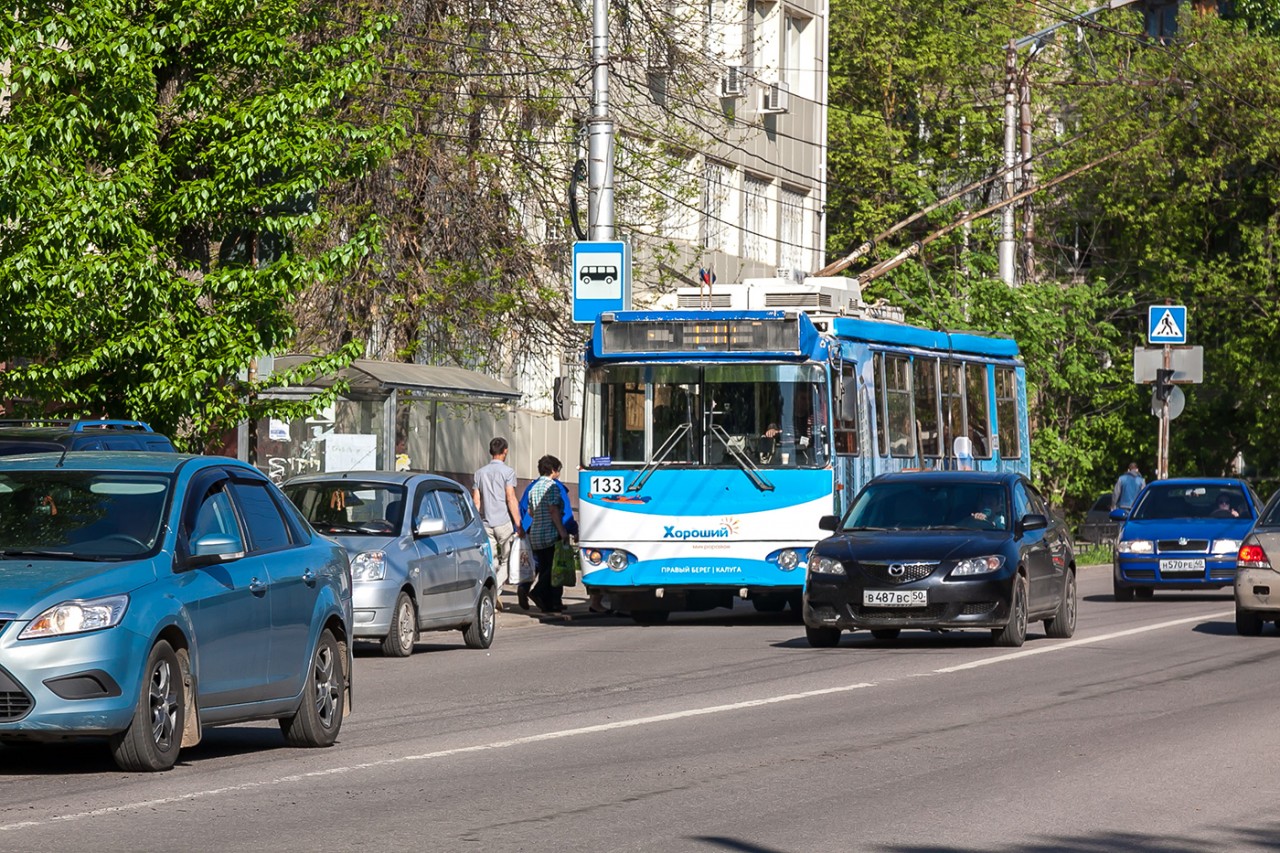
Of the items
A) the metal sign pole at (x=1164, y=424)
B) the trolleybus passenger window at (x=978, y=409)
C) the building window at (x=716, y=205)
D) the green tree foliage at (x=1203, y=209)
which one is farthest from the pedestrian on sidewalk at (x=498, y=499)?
the green tree foliage at (x=1203, y=209)

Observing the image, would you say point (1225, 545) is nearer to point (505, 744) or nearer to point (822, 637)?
point (822, 637)

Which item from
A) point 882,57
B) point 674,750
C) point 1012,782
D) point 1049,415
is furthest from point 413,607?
point 882,57

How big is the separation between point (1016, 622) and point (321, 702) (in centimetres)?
877

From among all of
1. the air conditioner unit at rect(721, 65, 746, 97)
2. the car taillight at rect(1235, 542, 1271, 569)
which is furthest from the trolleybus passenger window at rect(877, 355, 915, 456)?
the air conditioner unit at rect(721, 65, 746, 97)

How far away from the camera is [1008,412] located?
29125mm

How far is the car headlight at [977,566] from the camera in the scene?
18.8 metres

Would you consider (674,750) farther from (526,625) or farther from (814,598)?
(526,625)

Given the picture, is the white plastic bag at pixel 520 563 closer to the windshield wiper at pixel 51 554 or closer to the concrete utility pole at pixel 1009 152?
the windshield wiper at pixel 51 554

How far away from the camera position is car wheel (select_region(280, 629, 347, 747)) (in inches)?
456

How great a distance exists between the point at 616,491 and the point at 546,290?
7671 millimetres

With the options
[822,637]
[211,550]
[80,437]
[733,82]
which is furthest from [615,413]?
[733,82]

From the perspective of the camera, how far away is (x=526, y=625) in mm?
23969

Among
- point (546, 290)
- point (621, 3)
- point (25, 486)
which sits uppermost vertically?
point (621, 3)

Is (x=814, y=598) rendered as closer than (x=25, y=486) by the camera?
No
